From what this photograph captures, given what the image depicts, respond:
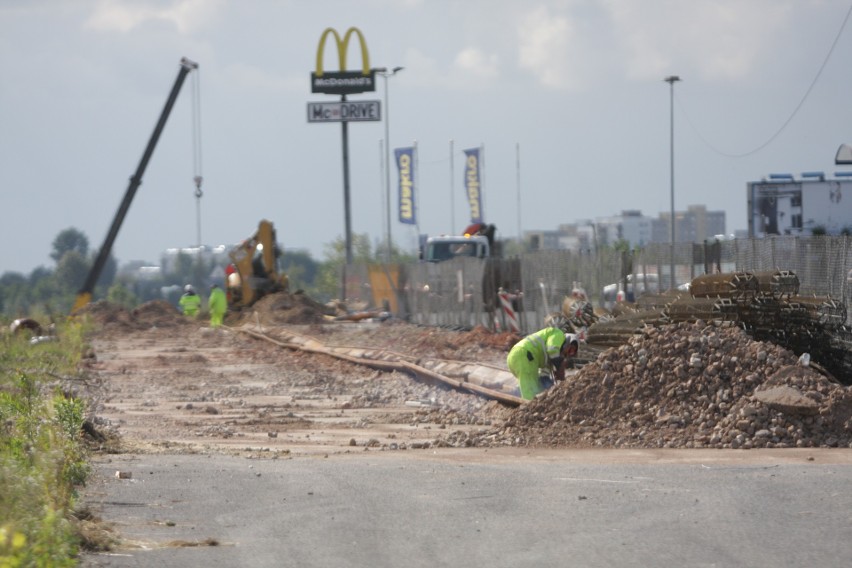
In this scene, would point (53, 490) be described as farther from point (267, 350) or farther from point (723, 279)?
point (267, 350)

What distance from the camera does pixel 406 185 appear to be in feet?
237

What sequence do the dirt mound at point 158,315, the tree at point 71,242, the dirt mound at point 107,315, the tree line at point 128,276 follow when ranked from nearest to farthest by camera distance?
the dirt mound at point 107,315
the dirt mound at point 158,315
the tree line at point 128,276
the tree at point 71,242

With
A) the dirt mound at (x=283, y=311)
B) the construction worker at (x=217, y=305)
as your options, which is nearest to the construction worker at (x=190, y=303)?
the dirt mound at (x=283, y=311)

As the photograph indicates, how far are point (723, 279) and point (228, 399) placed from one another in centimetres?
904

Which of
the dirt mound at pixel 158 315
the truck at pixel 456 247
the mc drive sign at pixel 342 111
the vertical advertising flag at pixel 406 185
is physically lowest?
the dirt mound at pixel 158 315

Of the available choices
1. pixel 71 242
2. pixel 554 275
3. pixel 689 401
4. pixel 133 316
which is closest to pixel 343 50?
pixel 133 316

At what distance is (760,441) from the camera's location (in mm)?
14258

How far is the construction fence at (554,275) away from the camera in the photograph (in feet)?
63.8

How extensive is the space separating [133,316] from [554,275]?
82.9 ft

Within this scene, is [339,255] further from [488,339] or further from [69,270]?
[488,339]

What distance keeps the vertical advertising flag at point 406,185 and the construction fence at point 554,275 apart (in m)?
19.0

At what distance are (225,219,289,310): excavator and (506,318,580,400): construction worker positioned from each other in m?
34.8

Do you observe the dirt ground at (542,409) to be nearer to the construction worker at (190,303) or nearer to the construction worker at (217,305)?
the construction worker at (217,305)

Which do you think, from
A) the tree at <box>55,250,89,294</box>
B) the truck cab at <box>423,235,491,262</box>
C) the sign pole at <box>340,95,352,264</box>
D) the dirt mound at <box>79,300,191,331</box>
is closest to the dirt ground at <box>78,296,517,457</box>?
the truck cab at <box>423,235,491,262</box>
